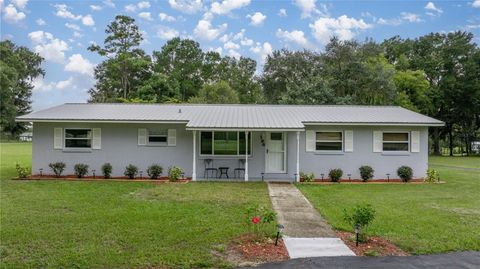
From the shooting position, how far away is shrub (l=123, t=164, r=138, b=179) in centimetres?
1628

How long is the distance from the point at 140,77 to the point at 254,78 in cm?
1470

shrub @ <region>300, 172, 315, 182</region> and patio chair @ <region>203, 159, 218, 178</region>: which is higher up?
patio chair @ <region>203, 159, 218, 178</region>

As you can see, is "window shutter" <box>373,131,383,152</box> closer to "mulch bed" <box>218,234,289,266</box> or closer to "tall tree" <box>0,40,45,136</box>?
"mulch bed" <box>218,234,289,266</box>

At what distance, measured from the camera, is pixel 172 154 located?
663 inches

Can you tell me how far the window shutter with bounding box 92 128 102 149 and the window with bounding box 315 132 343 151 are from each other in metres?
9.61

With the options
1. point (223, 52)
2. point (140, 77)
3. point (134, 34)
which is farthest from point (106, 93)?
point (223, 52)

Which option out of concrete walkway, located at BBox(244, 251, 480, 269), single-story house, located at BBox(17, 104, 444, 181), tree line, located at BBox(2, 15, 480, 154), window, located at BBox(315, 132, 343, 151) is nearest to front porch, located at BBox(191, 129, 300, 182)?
single-story house, located at BBox(17, 104, 444, 181)

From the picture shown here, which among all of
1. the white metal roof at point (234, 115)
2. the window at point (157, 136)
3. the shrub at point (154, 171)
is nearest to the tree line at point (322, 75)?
the white metal roof at point (234, 115)

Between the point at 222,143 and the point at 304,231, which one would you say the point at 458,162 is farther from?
the point at 304,231

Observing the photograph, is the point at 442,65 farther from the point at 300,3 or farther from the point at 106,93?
the point at 106,93

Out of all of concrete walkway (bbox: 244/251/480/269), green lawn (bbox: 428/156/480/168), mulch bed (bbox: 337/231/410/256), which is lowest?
concrete walkway (bbox: 244/251/480/269)

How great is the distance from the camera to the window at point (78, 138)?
1697 cm

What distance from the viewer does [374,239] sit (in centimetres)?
698

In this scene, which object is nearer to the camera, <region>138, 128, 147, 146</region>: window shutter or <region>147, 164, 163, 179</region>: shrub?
<region>147, 164, 163, 179</region>: shrub
